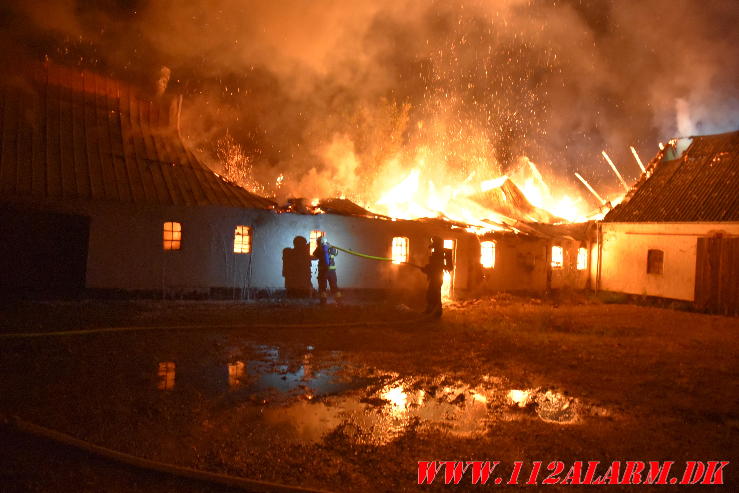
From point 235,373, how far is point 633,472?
5327 mm

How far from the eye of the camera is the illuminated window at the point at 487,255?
2130 cm

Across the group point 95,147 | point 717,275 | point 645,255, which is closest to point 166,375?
point 95,147

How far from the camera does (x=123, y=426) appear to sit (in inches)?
213

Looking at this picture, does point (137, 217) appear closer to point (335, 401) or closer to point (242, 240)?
point (242, 240)

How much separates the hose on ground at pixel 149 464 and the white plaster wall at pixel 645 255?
18.8 m

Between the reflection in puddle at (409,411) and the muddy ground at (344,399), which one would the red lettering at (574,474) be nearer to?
the muddy ground at (344,399)

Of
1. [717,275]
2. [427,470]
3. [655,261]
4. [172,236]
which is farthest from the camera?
[655,261]

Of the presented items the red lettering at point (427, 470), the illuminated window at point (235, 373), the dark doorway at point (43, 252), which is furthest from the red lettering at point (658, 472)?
the dark doorway at point (43, 252)

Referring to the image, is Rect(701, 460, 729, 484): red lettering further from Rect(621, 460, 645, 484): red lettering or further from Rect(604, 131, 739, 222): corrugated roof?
Rect(604, 131, 739, 222): corrugated roof

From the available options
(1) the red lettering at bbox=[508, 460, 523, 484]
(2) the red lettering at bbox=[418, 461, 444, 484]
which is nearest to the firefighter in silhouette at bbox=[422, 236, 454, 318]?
(1) the red lettering at bbox=[508, 460, 523, 484]

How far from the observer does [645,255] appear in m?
20.4

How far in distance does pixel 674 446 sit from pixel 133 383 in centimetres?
656

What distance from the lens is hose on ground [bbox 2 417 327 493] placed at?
4098 mm

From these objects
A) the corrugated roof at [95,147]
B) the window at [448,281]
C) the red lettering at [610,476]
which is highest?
the corrugated roof at [95,147]
